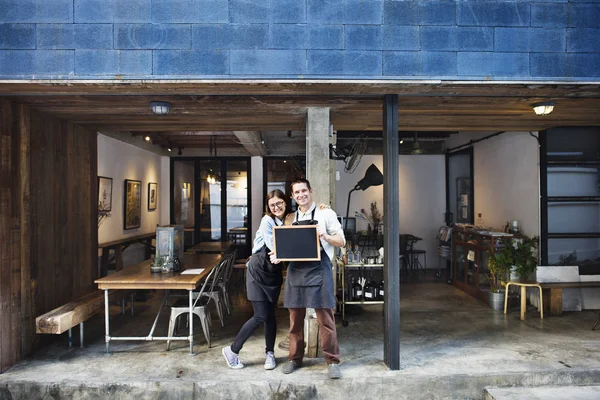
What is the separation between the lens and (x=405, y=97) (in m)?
4.18

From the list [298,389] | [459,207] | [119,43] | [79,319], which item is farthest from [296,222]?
[459,207]

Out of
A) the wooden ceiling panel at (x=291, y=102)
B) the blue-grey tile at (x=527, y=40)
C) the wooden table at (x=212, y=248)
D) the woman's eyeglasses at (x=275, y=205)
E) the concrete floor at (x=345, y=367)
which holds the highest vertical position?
the blue-grey tile at (x=527, y=40)

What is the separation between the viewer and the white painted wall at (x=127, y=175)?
761 cm

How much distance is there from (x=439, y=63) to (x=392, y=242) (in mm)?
1667

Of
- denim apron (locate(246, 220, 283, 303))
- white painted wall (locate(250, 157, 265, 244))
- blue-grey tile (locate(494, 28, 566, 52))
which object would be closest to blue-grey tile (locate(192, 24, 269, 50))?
denim apron (locate(246, 220, 283, 303))

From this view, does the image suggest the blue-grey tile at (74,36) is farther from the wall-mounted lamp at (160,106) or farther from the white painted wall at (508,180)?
the white painted wall at (508,180)

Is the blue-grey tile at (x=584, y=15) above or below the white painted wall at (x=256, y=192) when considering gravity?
above

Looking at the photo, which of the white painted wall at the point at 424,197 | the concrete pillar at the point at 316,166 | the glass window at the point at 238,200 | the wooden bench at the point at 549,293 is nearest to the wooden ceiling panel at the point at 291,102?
the concrete pillar at the point at 316,166

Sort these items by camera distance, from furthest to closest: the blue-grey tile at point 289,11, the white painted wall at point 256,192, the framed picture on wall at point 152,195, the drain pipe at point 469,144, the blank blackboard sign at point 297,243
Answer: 1. the white painted wall at point 256,192
2. the framed picture on wall at point 152,195
3. the drain pipe at point 469,144
4. the blue-grey tile at point 289,11
5. the blank blackboard sign at point 297,243

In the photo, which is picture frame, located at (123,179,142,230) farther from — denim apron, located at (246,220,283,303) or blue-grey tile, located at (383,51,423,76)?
blue-grey tile, located at (383,51,423,76)

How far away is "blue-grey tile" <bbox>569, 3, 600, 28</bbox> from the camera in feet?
12.4

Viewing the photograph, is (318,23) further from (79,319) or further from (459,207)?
(459,207)

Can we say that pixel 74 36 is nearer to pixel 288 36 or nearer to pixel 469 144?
pixel 288 36

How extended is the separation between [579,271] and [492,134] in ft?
9.36
